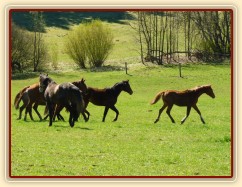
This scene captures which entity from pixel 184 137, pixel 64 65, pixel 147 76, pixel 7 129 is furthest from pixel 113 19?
pixel 7 129

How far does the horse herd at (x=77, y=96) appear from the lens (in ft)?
64.9

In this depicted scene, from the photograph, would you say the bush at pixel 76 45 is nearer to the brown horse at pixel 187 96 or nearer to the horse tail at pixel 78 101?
the brown horse at pixel 187 96

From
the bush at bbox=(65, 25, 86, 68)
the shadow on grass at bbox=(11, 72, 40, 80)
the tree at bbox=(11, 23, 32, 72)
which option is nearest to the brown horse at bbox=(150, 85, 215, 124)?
the shadow on grass at bbox=(11, 72, 40, 80)

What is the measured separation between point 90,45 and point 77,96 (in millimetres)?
34745

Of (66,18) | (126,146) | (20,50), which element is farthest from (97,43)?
(126,146)

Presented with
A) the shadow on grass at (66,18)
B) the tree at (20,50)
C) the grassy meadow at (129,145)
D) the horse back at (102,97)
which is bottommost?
the grassy meadow at (129,145)

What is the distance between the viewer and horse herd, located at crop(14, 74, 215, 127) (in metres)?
19.8

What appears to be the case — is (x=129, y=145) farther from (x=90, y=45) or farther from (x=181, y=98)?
(x=90, y=45)

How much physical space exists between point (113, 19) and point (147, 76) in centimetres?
4671

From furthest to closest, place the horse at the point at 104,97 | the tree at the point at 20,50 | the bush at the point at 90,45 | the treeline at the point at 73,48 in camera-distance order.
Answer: the bush at the point at 90,45 → the treeline at the point at 73,48 → the tree at the point at 20,50 → the horse at the point at 104,97

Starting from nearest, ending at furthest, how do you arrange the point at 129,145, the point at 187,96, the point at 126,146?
the point at 126,146 < the point at 129,145 < the point at 187,96

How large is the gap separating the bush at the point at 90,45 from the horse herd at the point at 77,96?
27107 mm

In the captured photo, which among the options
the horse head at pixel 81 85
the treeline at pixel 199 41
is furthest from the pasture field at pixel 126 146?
the treeline at pixel 199 41

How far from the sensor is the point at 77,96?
64.2ft
